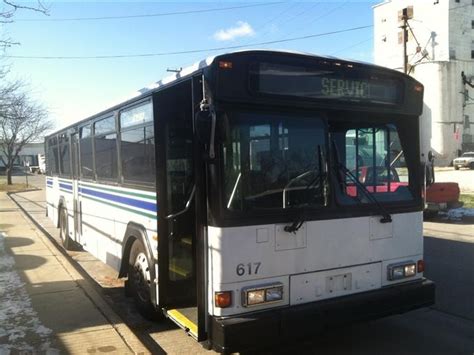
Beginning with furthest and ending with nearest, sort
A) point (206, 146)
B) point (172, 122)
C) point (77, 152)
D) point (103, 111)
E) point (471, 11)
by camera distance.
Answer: point (471, 11)
point (77, 152)
point (103, 111)
point (172, 122)
point (206, 146)

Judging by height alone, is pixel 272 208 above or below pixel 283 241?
above

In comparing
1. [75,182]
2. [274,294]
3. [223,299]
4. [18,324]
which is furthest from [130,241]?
[75,182]

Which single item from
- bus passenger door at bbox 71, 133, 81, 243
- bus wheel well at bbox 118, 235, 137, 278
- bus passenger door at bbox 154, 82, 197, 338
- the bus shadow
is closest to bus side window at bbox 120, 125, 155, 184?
bus passenger door at bbox 154, 82, 197, 338

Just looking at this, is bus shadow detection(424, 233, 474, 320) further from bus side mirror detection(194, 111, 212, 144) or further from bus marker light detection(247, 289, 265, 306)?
bus side mirror detection(194, 111, 212, 144)

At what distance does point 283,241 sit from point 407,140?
1.88 m

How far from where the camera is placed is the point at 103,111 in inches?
282

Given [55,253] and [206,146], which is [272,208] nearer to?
[206,146]

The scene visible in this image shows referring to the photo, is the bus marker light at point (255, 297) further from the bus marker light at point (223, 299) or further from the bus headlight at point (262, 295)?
the bus marker light at point (223, 299)

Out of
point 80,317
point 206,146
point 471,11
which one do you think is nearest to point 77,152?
point 80,317

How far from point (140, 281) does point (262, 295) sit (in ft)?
7.01

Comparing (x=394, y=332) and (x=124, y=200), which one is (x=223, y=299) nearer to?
(x=394, y=332)

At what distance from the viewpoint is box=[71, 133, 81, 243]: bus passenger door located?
30.1ft

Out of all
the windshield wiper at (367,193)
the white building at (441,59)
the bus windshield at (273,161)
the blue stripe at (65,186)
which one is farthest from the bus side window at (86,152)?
the white building at (441,59)

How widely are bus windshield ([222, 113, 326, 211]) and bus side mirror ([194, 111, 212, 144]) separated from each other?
0.13 metres
